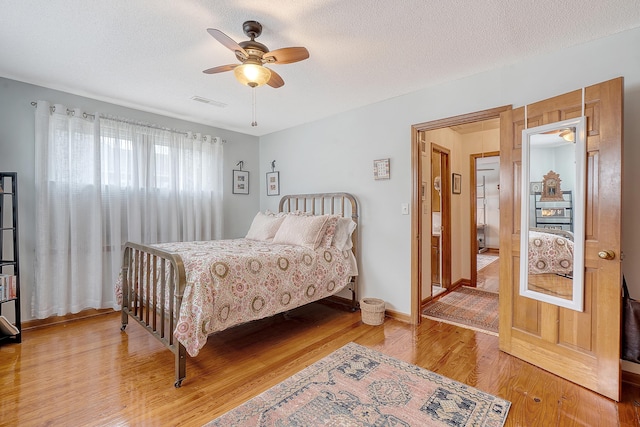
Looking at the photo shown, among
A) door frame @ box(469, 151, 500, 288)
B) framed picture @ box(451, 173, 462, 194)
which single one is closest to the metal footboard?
framed picture @ box(451, 173, 462, 194)

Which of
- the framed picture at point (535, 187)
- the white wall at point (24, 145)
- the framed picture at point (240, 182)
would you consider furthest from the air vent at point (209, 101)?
the framed picture at point (535, 187)

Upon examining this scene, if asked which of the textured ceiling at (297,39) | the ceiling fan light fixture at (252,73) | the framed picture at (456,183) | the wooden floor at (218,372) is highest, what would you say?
the textured ceiling at (297,39)

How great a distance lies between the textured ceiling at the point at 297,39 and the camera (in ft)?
5.82

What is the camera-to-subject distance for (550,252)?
2.18 meters

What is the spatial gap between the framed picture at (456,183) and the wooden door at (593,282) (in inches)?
81.2

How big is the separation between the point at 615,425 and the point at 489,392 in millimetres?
593

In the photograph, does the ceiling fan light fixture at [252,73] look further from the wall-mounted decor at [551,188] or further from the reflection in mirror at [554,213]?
the wall-mounted decor at [551,188]

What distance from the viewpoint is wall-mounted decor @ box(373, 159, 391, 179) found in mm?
3244

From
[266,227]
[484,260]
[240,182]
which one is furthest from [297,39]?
[484,260]

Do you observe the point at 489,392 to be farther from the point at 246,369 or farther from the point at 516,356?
the point at 246,369

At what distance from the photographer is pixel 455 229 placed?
436 centimetres

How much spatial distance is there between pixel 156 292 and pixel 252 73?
178 centimetres

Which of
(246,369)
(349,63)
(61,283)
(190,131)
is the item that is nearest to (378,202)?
(349,63)

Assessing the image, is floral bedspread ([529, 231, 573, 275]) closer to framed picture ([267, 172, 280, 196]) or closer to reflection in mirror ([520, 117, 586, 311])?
reflection in mirror ([520, 117, 586, 311])
